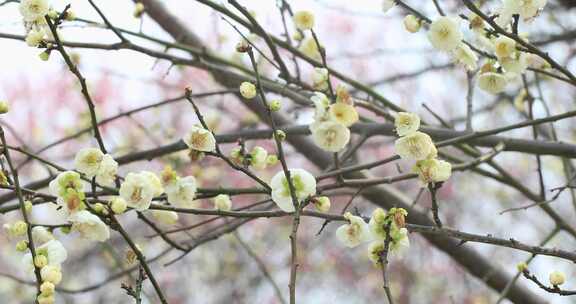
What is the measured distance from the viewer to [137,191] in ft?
4.11

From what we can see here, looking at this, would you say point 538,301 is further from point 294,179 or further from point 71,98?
point 71,98

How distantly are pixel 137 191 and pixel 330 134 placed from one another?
0.39 meters

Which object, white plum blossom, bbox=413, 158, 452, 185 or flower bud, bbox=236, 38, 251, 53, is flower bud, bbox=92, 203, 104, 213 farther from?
white plum blossom, bbox=413, 158, 452, 185

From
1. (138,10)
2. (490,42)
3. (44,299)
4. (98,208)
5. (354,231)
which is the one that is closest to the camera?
(44,299)

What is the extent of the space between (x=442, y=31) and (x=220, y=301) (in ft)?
15.3

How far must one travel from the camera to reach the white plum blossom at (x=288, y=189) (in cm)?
127

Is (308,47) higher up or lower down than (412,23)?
higher up

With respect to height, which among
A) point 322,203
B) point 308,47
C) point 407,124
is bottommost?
point 322,203

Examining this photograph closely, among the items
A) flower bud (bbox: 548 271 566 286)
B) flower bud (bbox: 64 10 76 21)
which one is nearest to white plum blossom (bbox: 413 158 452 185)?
flower bud (bbox: 548 271 566 286)

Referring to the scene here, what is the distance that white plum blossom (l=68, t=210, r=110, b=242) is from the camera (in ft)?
3.84

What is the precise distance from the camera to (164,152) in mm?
2133

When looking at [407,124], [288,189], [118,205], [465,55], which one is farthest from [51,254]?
[465,55]

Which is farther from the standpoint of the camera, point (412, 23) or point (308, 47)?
point (308, 47)

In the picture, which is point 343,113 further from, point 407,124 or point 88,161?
point 88,161
